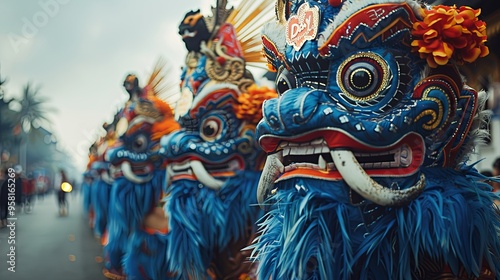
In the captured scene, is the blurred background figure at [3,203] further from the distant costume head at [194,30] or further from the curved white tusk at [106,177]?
the curved white tusk at [106,177]

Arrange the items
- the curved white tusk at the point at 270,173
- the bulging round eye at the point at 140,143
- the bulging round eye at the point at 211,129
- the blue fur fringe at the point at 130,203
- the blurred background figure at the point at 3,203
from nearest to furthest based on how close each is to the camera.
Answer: the curved white tusk at the point at 270,173 < the bulging round eye at the point at 211,129 < the blurred background figure at the point at 3,203 < the blue fur fringe at the point at 130,203 < the bulging round eye at the point at 140,143

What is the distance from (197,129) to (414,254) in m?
2.24

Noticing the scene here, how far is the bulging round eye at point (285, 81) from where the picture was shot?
248 cm

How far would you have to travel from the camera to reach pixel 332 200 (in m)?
2.18

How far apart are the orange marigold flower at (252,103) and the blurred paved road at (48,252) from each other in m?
2.15

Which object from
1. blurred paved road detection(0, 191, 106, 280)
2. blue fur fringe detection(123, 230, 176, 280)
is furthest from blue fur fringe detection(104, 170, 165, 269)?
blurred paved road detection(0, 191, 106, 280)

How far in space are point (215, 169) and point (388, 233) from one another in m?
1.95

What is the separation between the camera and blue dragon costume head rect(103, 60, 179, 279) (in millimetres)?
5324

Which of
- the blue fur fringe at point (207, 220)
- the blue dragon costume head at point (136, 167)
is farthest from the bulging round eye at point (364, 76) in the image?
the blue dragon costume head at point (136, 167)

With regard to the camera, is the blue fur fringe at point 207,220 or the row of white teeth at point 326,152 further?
the blue fur fringe at point 207,220

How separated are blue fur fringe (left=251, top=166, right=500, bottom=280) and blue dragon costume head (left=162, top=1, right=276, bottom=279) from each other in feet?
5.28

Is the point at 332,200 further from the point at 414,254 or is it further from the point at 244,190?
the point at 244,190

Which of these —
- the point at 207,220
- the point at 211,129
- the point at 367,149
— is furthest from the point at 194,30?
the point at 367,149

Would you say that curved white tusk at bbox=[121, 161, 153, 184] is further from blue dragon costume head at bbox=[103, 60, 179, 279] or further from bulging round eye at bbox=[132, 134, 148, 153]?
bulging round eye at bbox=[132, 134, 148, 153]
